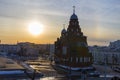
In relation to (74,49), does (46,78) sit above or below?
below

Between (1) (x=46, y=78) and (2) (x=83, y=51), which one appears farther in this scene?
(2) (x=83, y=51)

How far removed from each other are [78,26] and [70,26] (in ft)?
5.95

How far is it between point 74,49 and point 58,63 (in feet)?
41.6

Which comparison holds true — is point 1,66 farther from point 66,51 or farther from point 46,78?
point 66,51

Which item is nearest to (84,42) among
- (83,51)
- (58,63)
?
(83,51)

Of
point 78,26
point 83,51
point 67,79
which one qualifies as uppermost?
point 78,26

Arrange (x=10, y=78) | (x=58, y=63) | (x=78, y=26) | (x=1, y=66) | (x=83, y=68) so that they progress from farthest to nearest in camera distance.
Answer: (x=58, y=63), (x=78, y=26), (x=83, y=68), (x=1, y=66), (x=10, y=78)

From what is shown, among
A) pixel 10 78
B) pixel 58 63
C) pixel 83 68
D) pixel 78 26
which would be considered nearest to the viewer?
pixel 10 78

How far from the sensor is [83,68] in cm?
7456

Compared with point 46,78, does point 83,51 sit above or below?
above

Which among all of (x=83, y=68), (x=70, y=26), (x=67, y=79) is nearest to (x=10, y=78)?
(x=67, y=79)

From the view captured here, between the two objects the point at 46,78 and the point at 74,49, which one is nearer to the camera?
the point at 46,78

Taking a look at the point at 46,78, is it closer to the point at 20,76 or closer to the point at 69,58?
the point at 20,76

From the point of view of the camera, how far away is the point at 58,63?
291 ft
